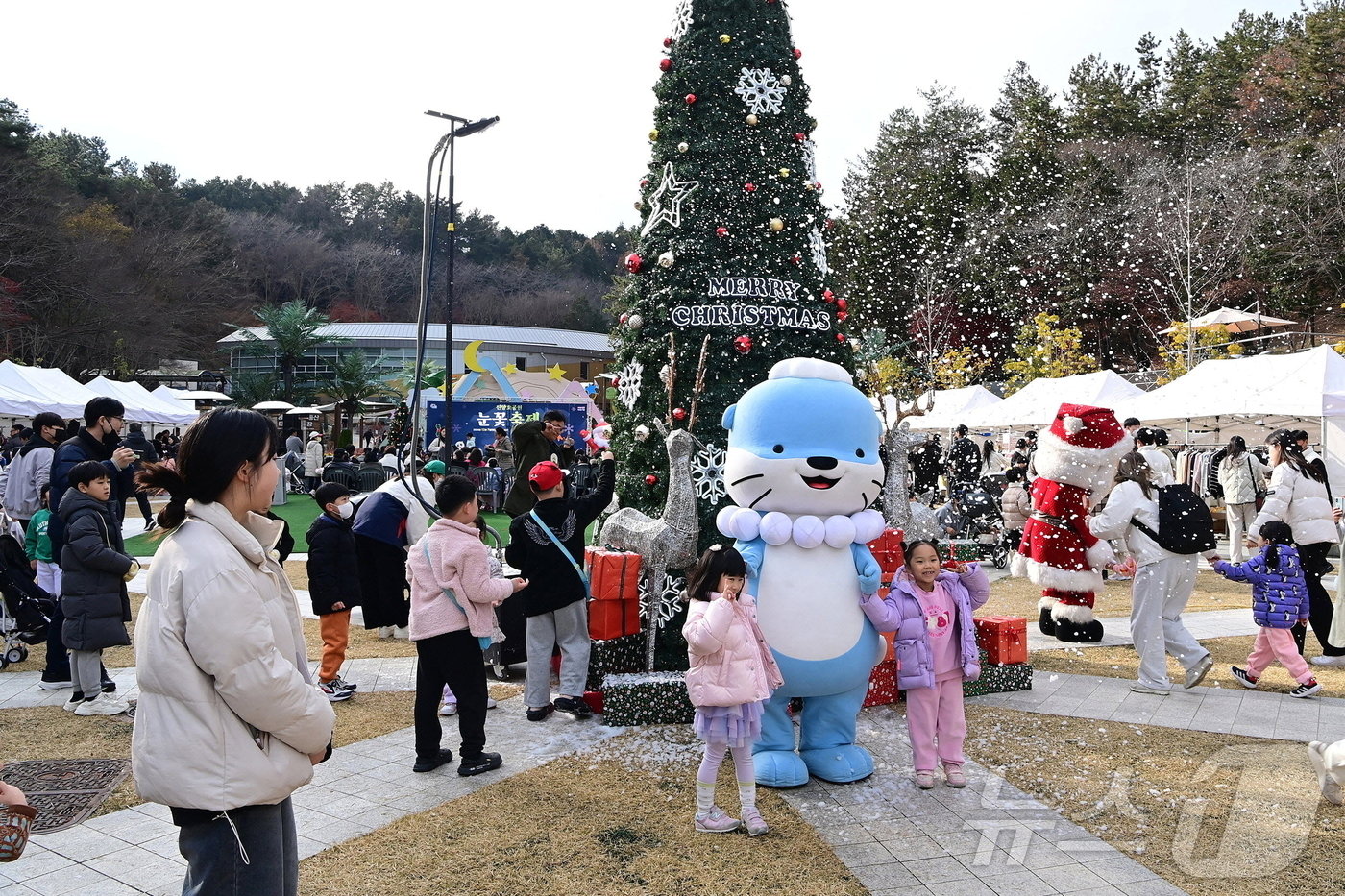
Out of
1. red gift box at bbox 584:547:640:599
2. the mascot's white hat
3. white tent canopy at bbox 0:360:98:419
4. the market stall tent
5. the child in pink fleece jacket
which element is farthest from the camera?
white tent canopy at bbox 0:360:98:419

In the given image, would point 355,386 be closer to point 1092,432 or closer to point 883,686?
point 1092,432

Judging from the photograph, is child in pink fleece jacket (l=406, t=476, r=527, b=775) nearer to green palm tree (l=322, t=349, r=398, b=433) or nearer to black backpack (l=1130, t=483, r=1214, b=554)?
black backpack (l=1130, t=483, r=1214, b=554)

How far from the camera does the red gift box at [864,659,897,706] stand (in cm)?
650

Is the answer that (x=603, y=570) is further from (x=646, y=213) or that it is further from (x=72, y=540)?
(x=72, y=540)

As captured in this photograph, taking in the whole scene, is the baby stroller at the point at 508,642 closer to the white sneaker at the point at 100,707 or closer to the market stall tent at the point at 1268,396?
the white sneaker at the point at 100,707

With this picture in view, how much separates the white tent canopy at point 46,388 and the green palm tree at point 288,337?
24.0 m

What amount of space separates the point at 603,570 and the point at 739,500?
4.40ft

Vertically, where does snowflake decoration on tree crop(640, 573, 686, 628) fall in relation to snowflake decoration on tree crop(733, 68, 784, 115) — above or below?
below

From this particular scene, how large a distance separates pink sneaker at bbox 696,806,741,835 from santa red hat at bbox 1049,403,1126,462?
17.5 ft

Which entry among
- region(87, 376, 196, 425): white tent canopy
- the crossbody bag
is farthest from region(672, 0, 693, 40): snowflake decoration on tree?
region(87, 376, 196, 425): white tent canopy

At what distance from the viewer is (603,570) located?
240 inches

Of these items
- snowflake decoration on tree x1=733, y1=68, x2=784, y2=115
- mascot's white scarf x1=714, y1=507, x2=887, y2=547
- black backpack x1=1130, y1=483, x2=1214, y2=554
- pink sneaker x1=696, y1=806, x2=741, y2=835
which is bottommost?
pink sneaker x1=696, y1=806, x2=741, y2=835

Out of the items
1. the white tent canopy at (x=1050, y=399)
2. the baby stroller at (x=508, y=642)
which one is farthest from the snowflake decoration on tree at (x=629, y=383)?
the white tent canopy at (x=1050, y=399)

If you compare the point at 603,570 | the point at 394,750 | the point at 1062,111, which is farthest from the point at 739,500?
the point at 1062,111
